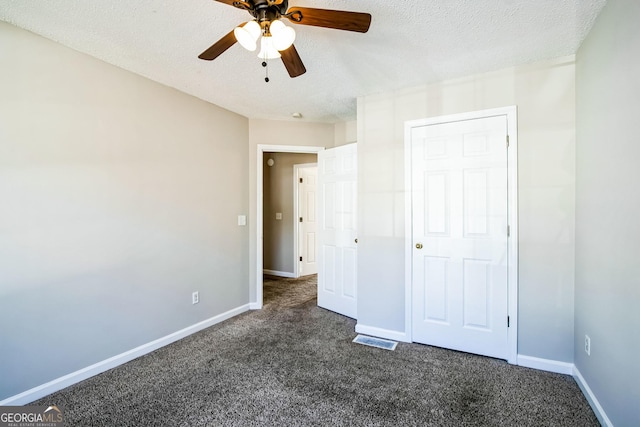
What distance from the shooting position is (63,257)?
2074 millimetres

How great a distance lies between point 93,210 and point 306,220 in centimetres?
361

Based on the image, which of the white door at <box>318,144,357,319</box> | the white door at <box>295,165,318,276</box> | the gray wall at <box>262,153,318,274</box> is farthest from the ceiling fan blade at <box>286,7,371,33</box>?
the white door at <box>295,165,318,276</box>

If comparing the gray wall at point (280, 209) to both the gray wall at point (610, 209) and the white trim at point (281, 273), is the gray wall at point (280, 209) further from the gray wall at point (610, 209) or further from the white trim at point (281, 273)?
the gray wall at point (610, 209)

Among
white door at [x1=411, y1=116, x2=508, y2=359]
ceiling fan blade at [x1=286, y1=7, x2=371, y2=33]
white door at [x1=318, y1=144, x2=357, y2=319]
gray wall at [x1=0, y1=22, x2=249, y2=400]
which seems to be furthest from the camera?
Result: white door at [x1=318, y1=144, x2=357, y2=319]

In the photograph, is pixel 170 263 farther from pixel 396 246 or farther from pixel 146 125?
pixel 396 246

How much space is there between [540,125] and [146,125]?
3252 mm

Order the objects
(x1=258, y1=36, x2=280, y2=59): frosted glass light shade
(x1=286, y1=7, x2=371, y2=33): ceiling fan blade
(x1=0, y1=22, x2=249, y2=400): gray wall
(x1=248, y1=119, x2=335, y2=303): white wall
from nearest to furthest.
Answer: (x1=286, y1=7, x2=371, y2=33): ceiling fan blade → (x1=258, y1=36, x2=280, y2=59): frosted glass light shade → (x1=0, y1=22, x2=249, y2=400): gray wall → (x1=248, y1=119, x2=335, y2=303): white wall

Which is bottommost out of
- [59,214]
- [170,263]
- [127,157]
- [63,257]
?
[170,263]

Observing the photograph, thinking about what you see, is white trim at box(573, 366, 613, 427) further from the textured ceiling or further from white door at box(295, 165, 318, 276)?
white door at box(295, 165, 318, 276)

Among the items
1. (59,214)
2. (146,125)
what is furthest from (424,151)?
(59,214)

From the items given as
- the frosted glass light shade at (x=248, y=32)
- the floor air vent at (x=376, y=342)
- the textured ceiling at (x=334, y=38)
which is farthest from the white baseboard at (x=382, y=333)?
the frosted glass light shade at (x=248, y=32)

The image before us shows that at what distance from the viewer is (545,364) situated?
89.5 inches

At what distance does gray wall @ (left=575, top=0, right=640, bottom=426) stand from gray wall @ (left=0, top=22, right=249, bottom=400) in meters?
3.21

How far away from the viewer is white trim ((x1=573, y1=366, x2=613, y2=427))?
5.40 ft
